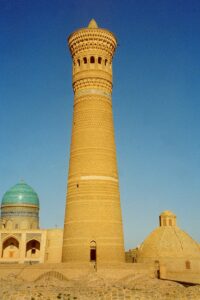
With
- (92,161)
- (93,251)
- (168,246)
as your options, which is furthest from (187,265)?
(92,161)

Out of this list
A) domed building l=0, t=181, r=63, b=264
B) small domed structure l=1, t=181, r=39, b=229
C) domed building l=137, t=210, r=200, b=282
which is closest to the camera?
domed building l=137, t=210, r=200, b=282

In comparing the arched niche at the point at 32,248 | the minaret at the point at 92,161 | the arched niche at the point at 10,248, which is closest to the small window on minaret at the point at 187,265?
the minaret at the point at 92,161

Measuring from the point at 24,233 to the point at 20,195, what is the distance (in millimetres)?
4270

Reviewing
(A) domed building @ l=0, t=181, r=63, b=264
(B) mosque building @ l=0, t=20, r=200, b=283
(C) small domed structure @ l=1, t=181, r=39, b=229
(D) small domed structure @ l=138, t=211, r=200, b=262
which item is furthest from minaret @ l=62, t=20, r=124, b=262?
(C) small domed structure @ l=1, t=181, r=39, b=229

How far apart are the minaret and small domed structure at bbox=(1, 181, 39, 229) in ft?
47.7

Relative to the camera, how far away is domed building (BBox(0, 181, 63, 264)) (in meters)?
31.0

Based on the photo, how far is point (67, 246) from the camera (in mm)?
19844

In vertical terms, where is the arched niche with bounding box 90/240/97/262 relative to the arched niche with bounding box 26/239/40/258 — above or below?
below

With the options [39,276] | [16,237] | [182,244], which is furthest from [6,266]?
[182,244]

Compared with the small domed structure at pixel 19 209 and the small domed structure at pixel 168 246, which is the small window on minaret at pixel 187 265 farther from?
the small domed structure at pixel 19 209

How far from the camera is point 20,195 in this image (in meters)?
34.5

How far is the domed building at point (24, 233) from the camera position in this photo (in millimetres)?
31000

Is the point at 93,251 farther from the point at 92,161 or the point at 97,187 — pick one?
the point at 92,161

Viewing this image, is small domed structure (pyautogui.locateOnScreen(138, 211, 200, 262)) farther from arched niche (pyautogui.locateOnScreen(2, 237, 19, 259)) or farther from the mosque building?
arched niche (pyautogui.locateOnScreen(2, 237, 19, 259))
